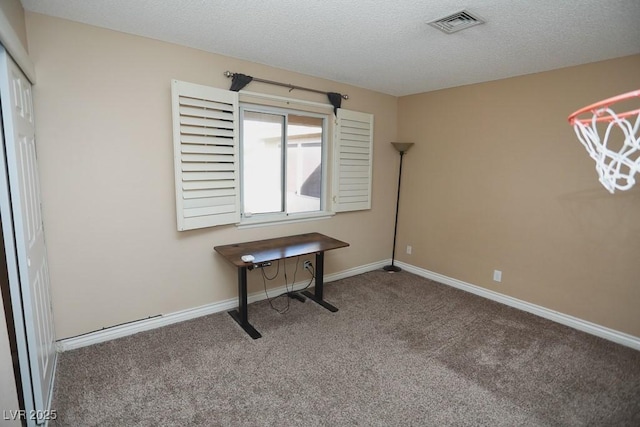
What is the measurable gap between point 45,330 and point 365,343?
2203mm

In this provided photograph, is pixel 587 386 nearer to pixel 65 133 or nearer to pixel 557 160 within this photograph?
pixel 557 160

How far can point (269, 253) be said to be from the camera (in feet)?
9.45

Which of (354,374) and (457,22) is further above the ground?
(457,22)

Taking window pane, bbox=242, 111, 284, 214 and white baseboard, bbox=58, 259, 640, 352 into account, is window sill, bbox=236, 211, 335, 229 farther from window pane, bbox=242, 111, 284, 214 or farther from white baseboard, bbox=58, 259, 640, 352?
white baseboard, bbox=58, 259, 640, 352

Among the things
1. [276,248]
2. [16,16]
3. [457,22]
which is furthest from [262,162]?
[457,22]

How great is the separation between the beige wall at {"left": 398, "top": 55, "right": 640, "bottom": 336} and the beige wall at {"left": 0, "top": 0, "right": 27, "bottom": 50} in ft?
12.3

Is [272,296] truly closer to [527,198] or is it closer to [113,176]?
[113,176]

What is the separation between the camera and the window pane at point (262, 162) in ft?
10.7

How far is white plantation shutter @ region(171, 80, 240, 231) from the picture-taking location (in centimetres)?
263

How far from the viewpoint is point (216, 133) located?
9.20 ft

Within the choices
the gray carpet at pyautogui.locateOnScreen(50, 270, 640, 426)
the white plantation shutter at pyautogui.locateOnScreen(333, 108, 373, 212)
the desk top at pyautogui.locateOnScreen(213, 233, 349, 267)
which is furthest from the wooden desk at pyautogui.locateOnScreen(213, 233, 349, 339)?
the white plantation shutter at pyautogui.locateOnScreen(333, 108, 373, 212)

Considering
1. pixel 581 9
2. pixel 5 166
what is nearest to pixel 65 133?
pixel 5 166

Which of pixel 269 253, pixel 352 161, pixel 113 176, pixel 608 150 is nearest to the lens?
pixel 608 150

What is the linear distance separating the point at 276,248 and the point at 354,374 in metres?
1.30
